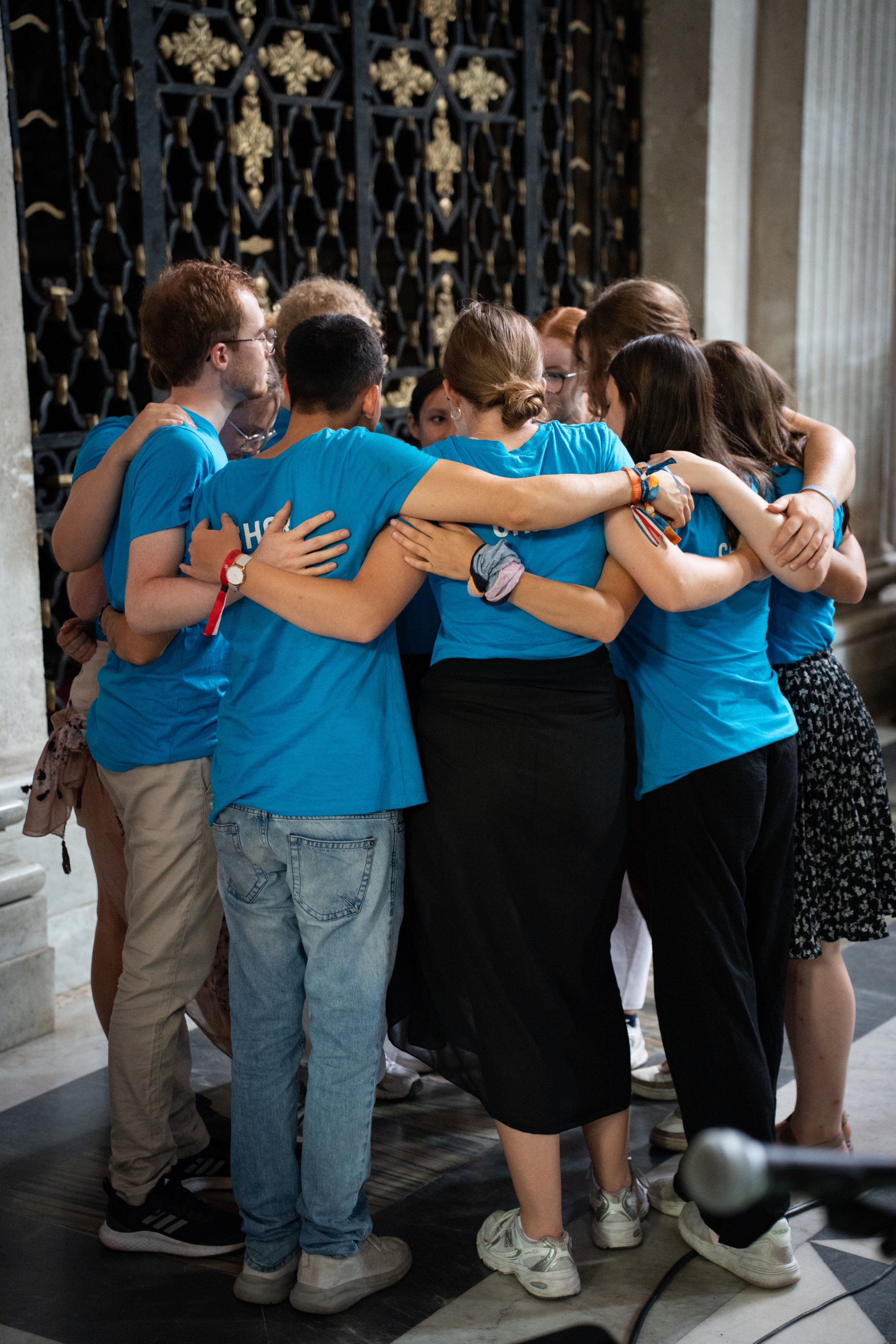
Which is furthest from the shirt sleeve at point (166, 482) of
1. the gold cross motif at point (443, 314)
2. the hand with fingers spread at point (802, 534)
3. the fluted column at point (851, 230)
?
the fluted column at point (851, 230)

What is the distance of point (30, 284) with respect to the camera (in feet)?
13.1

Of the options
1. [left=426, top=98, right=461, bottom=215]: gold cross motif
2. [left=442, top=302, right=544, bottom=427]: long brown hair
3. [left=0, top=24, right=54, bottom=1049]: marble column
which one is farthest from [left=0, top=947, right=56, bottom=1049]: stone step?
[left=426, top=98, right=461, bottom=215]: gold cross motif

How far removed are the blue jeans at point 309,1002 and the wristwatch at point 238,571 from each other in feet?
1.27

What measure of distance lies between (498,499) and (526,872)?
25.4 inches

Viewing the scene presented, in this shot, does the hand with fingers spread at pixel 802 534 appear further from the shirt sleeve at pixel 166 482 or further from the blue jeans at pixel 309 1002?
the shirt sleeve at pixel 166 482

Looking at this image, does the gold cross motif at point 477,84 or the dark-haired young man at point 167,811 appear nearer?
the dark-haired young man at point 167,811

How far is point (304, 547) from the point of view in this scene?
2.12 m

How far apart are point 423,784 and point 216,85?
130 inches

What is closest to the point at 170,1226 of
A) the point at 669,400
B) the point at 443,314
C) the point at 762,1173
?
the point at 669,400

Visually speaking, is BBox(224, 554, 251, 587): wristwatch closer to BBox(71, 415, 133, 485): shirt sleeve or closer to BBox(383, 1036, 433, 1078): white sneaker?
BBox(71, 415, 133, 485): shirt sleeve

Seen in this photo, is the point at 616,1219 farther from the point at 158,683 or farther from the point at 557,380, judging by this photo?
the point at 557,380

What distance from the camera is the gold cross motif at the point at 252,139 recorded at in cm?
457

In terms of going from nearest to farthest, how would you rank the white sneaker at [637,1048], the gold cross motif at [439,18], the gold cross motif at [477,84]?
the white sneaker at [637,1048] < the gold cross motif at [439,18] < the gold cross motif at [477,84]

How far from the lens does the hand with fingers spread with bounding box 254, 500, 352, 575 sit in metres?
2.12
